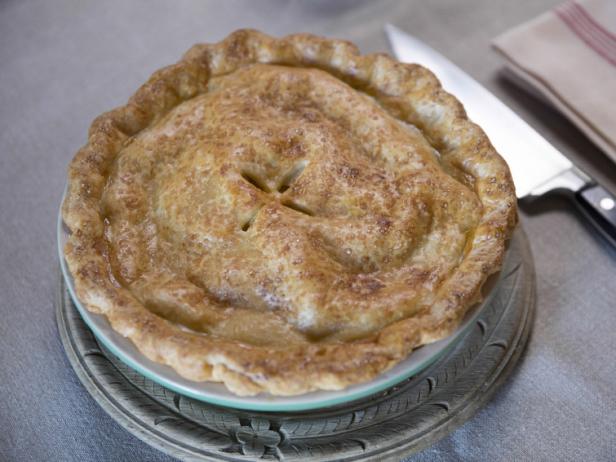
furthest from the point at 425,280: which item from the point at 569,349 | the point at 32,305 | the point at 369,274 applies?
the point at 32,305

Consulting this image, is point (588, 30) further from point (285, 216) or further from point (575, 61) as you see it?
point (285, 216)

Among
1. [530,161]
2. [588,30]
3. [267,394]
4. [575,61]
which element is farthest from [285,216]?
[588,30]

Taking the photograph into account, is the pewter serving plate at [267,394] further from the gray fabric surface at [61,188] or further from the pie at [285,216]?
the gray fabric surface at [61,188]

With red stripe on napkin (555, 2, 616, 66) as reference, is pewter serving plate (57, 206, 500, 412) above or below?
below

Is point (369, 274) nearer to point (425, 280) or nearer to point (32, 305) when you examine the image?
point (425, 280)

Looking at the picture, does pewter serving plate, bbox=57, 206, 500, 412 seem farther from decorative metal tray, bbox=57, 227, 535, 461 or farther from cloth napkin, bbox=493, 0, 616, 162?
cloth napkin, bbox=493, 0, 616, 162

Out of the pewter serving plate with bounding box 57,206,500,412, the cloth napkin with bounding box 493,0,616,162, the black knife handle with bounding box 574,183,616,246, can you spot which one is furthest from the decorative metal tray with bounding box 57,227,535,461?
the cloth napkin with bounding box 493,0,616,162
